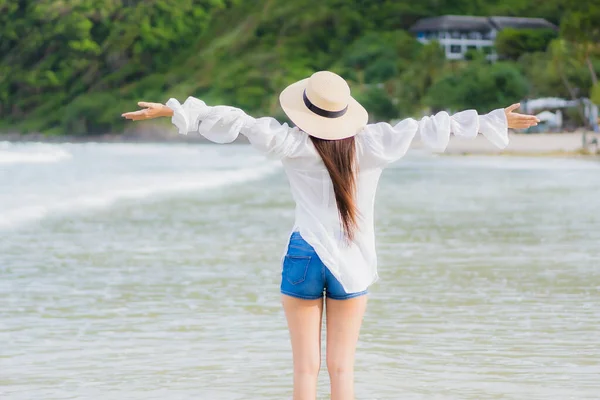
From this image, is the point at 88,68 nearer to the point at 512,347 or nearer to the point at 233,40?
the point at 233,40

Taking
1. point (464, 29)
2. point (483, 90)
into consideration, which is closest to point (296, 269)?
point (483, 90)

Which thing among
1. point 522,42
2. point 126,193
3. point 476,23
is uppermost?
point 126,193

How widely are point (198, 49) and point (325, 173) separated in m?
112

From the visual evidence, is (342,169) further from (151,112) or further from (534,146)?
(534,146)

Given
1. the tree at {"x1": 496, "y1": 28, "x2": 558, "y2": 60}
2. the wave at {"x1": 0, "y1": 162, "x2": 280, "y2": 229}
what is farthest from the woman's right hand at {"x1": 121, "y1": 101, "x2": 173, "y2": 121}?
the tree at {"x1": 496, "y1": 28, "x2": 558, "y2": 60}

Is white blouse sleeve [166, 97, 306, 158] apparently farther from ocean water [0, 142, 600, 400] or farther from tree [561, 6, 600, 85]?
tree [561, 6, 600, 85]

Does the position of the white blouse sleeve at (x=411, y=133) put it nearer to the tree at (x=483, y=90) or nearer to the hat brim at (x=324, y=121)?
the hat brim at (x=324, y=121)

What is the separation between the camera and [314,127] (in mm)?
3775

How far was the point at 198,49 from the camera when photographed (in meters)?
115

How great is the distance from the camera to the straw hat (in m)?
3.78

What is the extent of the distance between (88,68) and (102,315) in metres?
108

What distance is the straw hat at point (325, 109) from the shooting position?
3.78 m

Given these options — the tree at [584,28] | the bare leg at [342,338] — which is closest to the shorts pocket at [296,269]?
the bare leg at [342,338]

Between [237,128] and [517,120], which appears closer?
[237,128]
